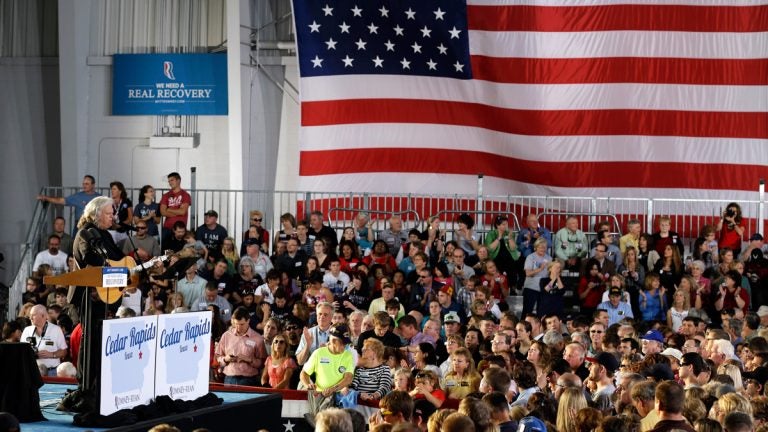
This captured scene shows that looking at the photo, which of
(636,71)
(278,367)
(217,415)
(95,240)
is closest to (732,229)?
(636,71)

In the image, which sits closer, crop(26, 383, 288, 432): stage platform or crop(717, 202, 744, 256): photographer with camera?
crop(26, 383, 288, 432): stage platform

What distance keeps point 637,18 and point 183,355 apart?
1232 cm

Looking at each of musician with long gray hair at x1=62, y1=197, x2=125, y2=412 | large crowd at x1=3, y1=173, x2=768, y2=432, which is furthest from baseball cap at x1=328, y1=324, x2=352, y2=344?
musician with long gray hair at x1=62, y1=197, x2=125, y2=412

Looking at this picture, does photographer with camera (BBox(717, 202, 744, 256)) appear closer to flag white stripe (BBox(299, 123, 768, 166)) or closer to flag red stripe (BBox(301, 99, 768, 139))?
flag white stripe (BBox(299, 123, 768, 166))

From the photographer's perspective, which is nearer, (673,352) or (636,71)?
(673,352)

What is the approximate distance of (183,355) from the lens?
10.9 meters

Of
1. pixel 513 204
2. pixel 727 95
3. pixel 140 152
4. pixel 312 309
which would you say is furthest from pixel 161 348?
pixel 140 152

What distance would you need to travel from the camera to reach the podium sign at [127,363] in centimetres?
980

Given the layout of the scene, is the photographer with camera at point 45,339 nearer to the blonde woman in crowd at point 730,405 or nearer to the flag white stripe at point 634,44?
the flag white stripe at point 634,44

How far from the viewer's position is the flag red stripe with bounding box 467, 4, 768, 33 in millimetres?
20750

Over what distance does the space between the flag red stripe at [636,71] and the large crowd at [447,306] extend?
8.09 ft

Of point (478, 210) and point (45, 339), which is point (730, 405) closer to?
point (45, 339)

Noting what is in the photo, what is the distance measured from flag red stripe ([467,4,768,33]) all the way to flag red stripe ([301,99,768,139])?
1.33m

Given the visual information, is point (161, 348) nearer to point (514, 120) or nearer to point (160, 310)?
point (160, 310)
